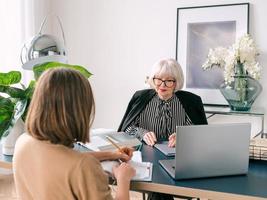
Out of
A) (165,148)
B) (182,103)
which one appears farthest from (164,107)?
(165,148)

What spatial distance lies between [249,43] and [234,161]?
171 centimetres

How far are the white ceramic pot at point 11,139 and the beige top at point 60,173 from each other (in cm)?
62

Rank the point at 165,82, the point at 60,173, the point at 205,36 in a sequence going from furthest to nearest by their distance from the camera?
the point at 205,36, the point at 165,82, the point at 60,173

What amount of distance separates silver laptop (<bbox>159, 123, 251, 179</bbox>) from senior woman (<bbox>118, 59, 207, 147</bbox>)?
0.98m

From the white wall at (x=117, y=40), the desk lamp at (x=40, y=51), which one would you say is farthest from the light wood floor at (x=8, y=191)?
the desk lamp at (x=40, y=51)

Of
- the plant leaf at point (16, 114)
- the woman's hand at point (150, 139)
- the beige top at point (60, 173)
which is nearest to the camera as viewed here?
the beige top at point (60, 173)

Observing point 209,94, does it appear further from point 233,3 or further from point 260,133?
point 233,3

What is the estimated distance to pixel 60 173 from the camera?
3.56 feet

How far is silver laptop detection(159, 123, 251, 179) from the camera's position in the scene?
1.32 m

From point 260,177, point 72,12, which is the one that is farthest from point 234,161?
point 72,12

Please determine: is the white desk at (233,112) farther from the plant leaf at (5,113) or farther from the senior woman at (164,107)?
the plant leaf at (5,113)

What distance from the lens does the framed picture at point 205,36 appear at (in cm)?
320

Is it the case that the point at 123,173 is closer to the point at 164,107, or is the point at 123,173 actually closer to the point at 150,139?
the point at 150,139

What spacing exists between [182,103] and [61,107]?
4.95 ft
